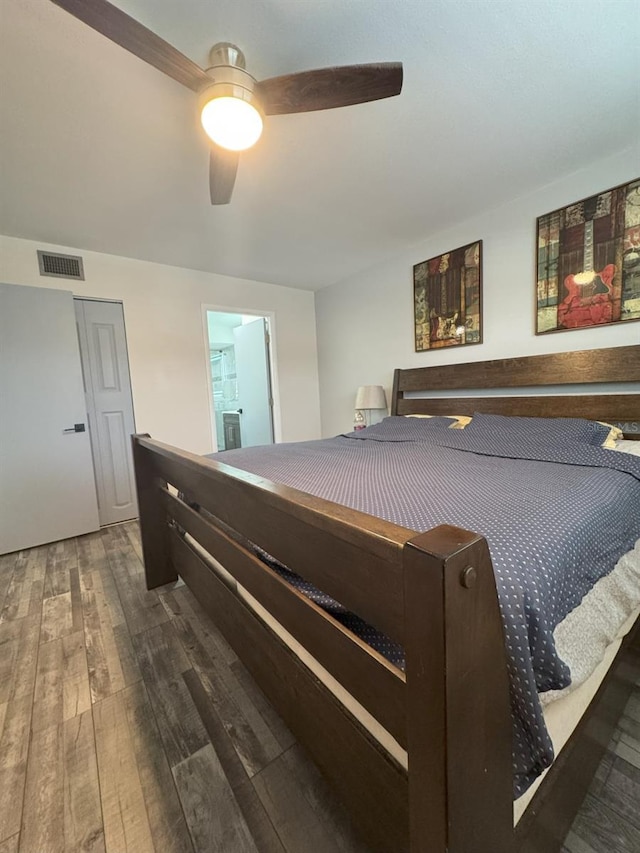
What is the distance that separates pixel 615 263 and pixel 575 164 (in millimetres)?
630

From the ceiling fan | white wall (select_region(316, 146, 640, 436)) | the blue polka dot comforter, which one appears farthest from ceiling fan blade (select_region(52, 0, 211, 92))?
white wall (select_region(316, 146, 640, 436))

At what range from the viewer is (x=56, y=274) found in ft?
8.76

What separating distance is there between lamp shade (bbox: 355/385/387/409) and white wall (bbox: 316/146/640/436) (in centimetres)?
19

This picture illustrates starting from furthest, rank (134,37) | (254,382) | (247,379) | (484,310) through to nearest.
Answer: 1. (247,379)
2. (254,382)
3. (484,310)
4. (134,37)

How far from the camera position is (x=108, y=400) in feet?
9.65

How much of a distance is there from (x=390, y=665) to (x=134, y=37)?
1743 mm

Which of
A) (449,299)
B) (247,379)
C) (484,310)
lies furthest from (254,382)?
(484,310)

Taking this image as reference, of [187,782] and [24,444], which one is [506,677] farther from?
[24,444]

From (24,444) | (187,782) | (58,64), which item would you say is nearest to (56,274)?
(24,444)

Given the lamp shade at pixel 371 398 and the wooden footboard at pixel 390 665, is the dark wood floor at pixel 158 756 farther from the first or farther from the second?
the lamp shade at pixel 371 398

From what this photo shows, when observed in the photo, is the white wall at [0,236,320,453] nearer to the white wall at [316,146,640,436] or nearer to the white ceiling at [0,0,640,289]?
the white ceiling at [0,0,640,289]

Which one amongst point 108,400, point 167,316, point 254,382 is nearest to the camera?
point 108,400

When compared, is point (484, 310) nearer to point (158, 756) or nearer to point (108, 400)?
point (158, 756)

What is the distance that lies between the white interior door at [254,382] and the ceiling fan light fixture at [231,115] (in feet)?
8.72
